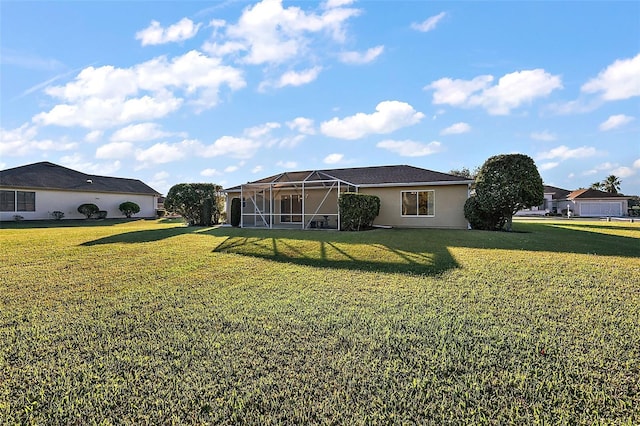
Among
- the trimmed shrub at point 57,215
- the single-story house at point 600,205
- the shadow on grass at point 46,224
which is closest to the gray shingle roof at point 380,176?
the shadow on grass at point 46,224

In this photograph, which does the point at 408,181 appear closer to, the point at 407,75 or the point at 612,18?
the point at 407,75

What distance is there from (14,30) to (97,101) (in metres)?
3.82

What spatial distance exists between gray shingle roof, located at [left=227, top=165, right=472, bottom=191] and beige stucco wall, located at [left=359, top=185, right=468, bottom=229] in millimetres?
396

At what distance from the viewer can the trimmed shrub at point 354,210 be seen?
15078mm

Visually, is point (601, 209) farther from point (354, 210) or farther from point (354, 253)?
point (354, 253)

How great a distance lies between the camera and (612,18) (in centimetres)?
1143

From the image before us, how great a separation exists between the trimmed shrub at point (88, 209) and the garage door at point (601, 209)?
176 feet

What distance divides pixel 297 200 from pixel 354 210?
598 centimetres

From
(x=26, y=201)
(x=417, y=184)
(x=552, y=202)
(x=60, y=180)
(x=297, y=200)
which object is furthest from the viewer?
(x=552, y=202)

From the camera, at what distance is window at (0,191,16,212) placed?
23594 millimetres

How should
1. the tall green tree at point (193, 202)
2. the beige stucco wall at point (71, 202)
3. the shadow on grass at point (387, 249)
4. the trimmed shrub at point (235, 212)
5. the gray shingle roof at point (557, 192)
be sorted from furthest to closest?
the gray shingle roof at point (557, 192)
the beige stucco wall at point (71, 202)
the tall green tree at point (193, 202)
the trimmed shrub at point (235, 212)
the shadow on grass at point (387, 249)

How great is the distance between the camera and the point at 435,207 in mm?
16469

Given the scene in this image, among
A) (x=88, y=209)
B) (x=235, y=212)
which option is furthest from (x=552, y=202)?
(x=88, y=209)

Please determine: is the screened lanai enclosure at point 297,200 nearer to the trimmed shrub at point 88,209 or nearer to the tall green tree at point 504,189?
the tall green tree at point 504,189
